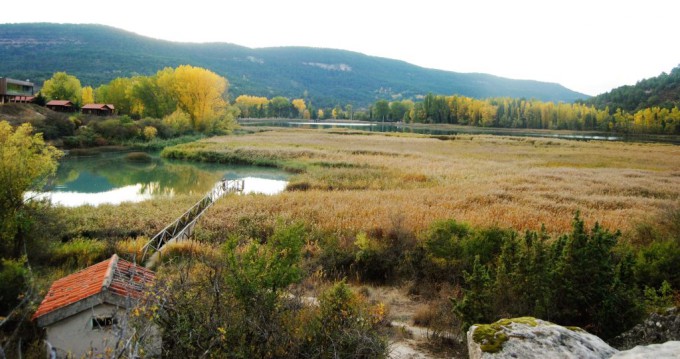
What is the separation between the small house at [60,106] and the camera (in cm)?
7119

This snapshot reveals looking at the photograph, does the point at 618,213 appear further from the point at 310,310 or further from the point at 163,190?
the point at 163,190

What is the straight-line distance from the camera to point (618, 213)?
64.2ft

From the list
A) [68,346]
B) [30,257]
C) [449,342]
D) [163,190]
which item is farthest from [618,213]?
[163,190]

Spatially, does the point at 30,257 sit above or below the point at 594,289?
below

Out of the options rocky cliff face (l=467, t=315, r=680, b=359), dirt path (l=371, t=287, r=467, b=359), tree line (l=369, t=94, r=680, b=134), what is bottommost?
dirt path (l=371, t=287, r=467, b=359)

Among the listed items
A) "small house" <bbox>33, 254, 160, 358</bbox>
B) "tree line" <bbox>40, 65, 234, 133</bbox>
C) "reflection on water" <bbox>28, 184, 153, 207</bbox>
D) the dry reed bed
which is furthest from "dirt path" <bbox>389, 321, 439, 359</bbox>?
"tree line" <bbox>40, 65, 234, 133</bbox>

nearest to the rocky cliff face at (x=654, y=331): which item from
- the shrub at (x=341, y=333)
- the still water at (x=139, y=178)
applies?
the shrub at (x=341, y=333)

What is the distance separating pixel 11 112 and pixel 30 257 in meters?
50.3

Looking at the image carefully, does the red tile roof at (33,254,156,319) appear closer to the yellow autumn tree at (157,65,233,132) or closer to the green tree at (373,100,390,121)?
the yellow autumn tree at (157,65,233,132)

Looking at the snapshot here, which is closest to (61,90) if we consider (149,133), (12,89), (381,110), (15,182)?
(12,89)

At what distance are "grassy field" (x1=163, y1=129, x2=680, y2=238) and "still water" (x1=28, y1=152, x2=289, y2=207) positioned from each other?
3.05 metres

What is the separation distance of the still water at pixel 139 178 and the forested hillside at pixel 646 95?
13198 cm

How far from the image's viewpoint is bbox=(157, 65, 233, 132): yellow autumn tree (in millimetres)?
70688

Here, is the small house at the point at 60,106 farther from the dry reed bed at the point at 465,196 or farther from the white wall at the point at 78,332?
the white wall at the point at 78,332
